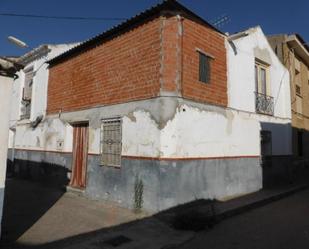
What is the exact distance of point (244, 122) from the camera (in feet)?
35.7

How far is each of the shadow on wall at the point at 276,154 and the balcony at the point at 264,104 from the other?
54cm

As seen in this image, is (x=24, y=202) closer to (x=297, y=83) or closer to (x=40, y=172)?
(x=40, y=172)

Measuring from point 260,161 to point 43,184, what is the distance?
8952 mm

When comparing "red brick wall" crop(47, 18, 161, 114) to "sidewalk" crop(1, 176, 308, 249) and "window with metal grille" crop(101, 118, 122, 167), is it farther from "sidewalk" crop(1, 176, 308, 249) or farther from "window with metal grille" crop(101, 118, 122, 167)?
"sidewalk" crop(1, 176, 308, 249)

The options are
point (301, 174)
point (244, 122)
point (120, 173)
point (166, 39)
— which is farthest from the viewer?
point (301, 174)

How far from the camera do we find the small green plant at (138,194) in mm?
8166

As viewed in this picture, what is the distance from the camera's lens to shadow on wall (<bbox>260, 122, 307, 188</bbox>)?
12.2 metres

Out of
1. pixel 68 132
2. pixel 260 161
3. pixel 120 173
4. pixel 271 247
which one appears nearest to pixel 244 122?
pixel 260 161

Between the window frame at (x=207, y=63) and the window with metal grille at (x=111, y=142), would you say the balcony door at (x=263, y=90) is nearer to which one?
the window frame at (x=207, y=63)

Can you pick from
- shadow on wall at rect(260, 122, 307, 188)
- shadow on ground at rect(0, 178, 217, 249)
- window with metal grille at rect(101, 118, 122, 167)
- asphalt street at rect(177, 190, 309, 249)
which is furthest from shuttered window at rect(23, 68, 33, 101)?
asphalt street at rect(177, 190, 309, 249)

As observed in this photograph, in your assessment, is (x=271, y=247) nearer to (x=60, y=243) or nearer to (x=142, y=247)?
(x=142, y=247)

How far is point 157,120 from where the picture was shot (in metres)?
7.96

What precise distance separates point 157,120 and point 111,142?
2151 mm

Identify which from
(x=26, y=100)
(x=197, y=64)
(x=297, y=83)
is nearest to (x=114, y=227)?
(x=197, y=64)
